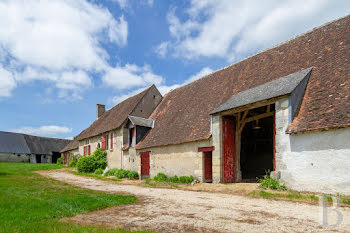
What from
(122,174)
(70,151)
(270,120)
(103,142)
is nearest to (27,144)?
(70,151)

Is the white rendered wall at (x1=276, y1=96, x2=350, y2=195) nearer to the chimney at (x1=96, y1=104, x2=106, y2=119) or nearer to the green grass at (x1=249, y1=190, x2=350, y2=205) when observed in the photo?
the green grass at (x1=249, y1=190, x2=350, y2=205)

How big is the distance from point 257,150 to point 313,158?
8.64 metres

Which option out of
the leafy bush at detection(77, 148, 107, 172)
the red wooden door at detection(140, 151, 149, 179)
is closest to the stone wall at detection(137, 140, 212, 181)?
the red wooden door at detection(140, 151, 149, 179)

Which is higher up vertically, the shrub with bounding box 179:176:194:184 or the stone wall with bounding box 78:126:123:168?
the stone wall with bounding box 78:126:123:168

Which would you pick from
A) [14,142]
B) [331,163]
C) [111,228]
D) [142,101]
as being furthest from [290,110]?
[14,142]

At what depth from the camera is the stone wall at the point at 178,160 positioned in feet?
41.1

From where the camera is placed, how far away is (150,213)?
5633 millimetres

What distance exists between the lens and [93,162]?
70.8ft

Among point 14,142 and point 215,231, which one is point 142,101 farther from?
point 14,142

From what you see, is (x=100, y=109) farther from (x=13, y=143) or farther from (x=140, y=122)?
(x=13, y=143)

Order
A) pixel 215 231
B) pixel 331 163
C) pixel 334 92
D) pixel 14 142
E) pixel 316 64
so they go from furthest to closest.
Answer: pixel 14 142, pixel 316 64, pixel 334 92, pixel 331 163, pixel 215 231

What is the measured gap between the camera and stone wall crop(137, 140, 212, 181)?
41.1 feet

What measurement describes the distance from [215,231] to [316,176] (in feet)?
17.6

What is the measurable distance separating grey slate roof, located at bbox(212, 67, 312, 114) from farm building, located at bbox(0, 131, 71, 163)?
123 feet
